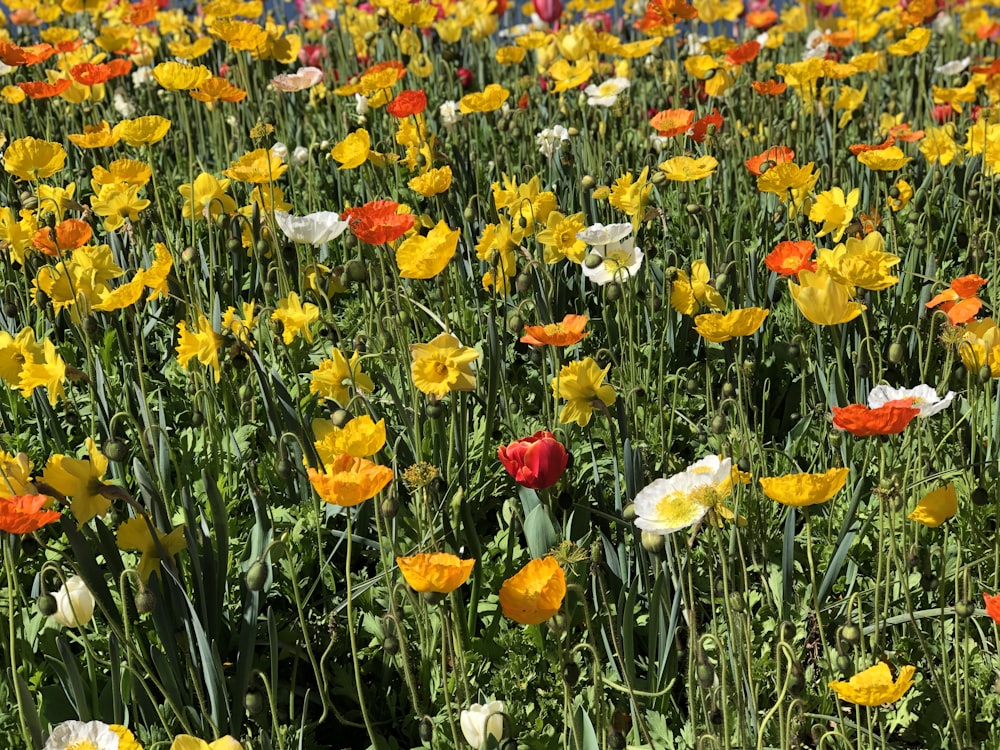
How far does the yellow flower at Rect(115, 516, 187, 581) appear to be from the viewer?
70.2 inches

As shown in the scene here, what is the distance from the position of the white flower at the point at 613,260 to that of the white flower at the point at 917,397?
2.21ft

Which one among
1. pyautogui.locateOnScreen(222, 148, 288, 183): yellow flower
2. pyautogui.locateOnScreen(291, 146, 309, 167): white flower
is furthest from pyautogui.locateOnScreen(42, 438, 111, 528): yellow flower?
→ pyautogui.locateOnScreen(291, 146, 309, 167): white flower

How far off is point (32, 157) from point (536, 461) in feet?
5.67

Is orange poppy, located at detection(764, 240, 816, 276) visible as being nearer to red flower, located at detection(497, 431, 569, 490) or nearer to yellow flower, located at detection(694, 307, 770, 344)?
yellow flower, located at detection(694, 307, 770, 344)

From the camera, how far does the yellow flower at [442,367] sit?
2.03m

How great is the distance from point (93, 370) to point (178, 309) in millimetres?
310

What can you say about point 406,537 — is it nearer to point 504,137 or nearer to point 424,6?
point 504,137

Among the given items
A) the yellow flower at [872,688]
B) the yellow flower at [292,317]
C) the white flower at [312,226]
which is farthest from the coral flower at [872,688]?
the white flower at [312,226]

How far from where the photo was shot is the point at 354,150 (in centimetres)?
307

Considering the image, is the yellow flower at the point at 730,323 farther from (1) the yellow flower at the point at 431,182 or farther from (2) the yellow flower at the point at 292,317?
(1) the yellow flower at the point at 431,182

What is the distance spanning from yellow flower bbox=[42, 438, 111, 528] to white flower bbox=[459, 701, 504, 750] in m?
0.62

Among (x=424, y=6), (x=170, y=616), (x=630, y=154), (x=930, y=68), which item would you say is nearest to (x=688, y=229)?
(x=630, y=154)

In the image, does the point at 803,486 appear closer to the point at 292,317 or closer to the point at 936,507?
the point at 936,507

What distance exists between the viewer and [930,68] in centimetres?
571
